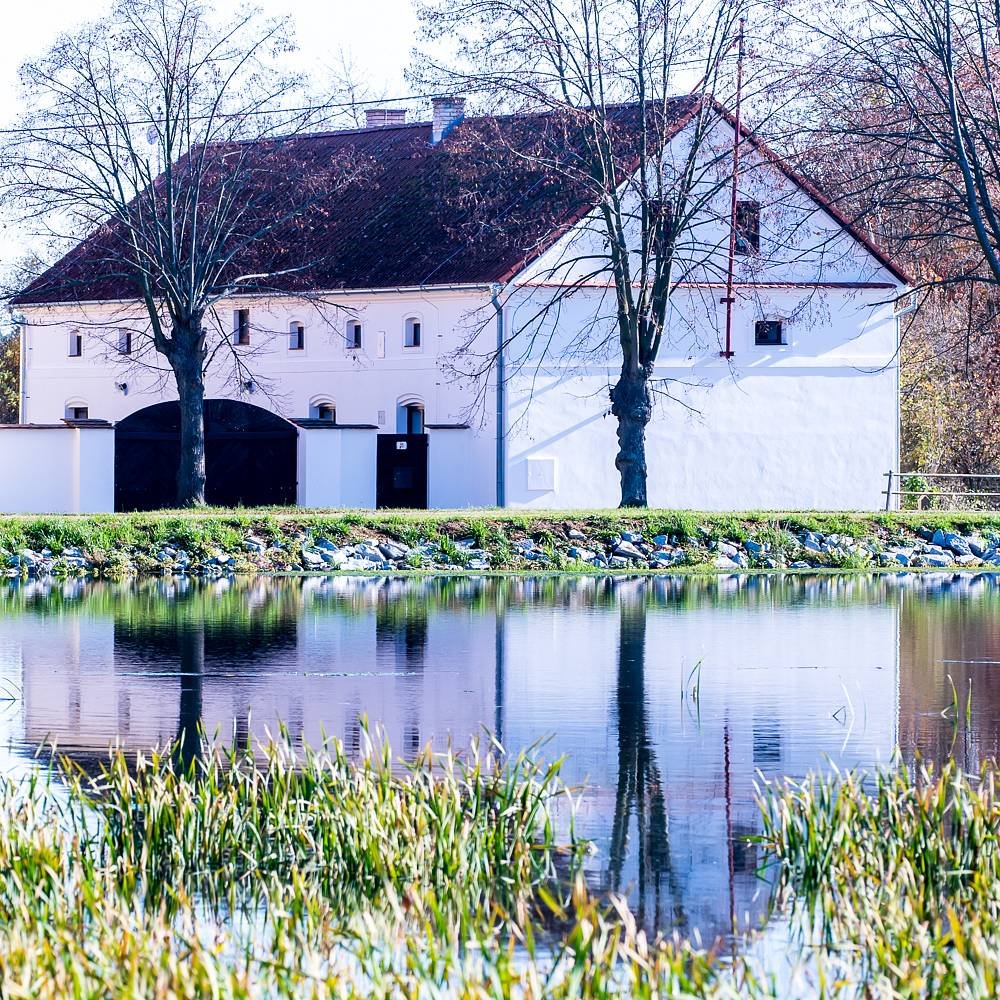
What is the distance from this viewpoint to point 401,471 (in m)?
45.6

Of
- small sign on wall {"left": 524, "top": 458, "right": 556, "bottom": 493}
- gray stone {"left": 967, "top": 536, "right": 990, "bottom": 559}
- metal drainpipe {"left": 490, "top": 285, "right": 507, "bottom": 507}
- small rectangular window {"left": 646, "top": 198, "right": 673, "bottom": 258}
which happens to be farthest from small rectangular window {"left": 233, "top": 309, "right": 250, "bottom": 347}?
gray stone {"left": 967, "top": 536, "right": 990, "bottom": 559}

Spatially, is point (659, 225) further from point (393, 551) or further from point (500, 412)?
point (393, 551)

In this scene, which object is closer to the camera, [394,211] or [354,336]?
[354,336]

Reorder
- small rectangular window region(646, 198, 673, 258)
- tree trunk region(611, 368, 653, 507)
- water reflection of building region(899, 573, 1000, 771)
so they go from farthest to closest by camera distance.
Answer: small rectangular window region(646, 198, 673, 258)
tree trunk region(611, 368, 653, 507)
water reflection of building region(899, 573, 1000, 771)

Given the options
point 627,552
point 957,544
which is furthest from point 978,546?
point 627,552

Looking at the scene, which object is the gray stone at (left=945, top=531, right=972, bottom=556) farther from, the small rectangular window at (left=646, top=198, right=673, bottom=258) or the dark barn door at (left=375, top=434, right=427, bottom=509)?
the dark barn door at (left=375, top=434, right=427, bottom=509)

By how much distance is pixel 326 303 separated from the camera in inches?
1853

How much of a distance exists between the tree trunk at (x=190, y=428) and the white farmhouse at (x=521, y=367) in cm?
→ 193

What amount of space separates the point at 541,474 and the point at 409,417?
441 centimetres

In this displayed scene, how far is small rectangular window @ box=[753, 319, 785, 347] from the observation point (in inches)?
1897

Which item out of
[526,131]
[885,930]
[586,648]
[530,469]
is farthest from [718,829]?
[530,469]

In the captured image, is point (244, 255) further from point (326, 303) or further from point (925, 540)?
point (925, 540)

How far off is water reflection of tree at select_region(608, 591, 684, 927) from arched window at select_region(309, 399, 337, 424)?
1243 inches

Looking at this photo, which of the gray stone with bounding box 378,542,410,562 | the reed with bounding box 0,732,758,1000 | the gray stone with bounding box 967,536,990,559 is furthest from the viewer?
the gray stone with bounding box 967,536,990,559
